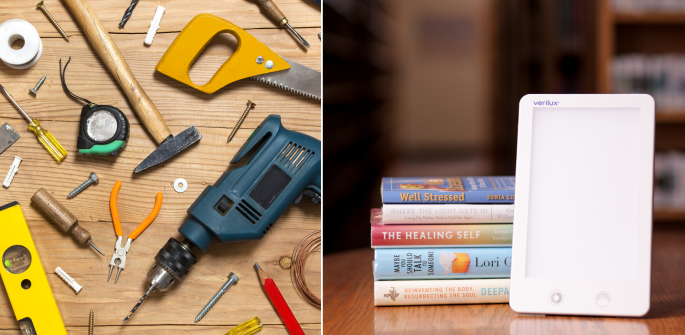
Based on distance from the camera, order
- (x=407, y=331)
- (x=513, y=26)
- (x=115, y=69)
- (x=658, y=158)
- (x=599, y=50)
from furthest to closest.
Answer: (x=513, y=26), (x=658, y=158), (x=599, y=50), (x=115, y=69), (x=407, y=331)

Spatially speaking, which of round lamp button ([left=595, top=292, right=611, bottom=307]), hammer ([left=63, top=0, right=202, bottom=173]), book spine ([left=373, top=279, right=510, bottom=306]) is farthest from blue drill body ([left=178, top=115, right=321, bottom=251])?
round lamp button ([left=595, top=292, right=611, bottom=307])

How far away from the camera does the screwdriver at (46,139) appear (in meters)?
0.84

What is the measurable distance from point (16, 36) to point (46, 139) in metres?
0.19

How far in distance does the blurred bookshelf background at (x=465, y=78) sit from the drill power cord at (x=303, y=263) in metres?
0.16

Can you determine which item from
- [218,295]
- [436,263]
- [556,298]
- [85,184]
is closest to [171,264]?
[218,295]

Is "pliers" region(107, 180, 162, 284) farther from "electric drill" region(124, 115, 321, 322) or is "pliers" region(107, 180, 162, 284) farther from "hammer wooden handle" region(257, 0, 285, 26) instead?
"hammer wooden handle" region(257, 0, 285, 26)

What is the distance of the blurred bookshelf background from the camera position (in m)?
1.27

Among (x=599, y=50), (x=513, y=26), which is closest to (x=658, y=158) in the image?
(x=599, y=50)

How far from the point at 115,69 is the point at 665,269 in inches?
42.1

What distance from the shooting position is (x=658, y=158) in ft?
7.05

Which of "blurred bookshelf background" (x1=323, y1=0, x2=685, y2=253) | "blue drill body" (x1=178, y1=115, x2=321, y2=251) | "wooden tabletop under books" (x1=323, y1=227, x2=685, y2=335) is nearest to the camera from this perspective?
"wooden tabletop under books" (x1=323, y1=227, x2=685, y2=335)

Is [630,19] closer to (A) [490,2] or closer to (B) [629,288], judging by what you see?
(A) [490,2]

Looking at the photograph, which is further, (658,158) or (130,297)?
(658,158)

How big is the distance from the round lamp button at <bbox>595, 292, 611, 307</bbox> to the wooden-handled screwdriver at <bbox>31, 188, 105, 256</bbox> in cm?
84
